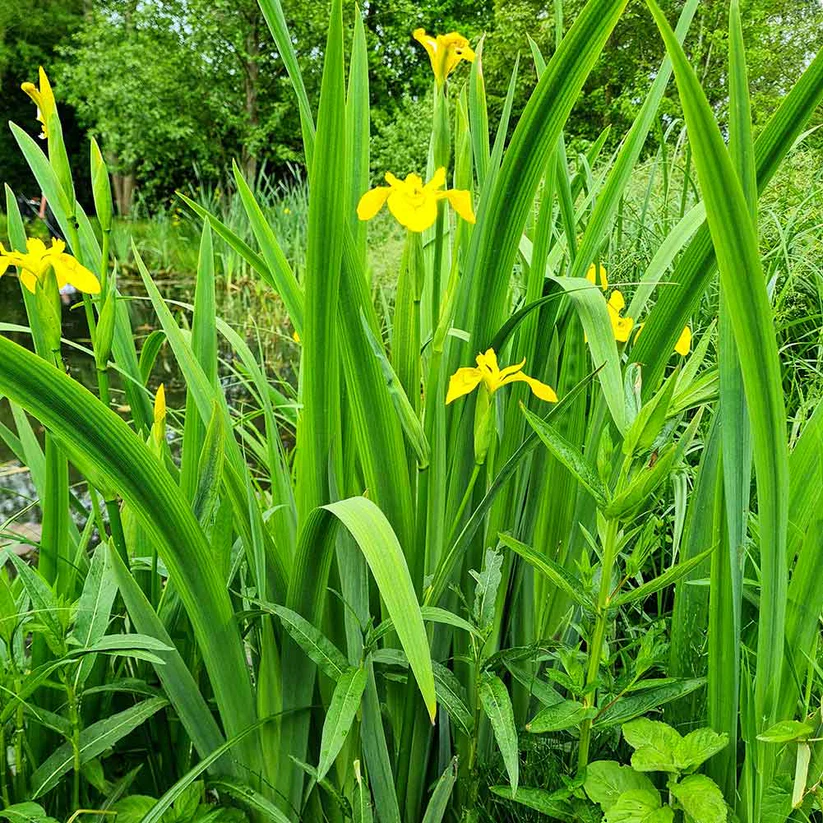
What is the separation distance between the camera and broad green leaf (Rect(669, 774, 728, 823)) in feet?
1.68

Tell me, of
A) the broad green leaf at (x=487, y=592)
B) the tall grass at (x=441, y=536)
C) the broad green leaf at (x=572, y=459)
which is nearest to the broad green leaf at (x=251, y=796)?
the tall grass at (x=441, y=536)

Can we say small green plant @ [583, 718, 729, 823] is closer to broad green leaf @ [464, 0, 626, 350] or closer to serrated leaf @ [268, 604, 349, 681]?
serrated leaf @ [268, 604, 349, 681]

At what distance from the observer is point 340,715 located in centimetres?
52

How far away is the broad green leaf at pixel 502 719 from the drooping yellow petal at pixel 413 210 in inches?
14.2

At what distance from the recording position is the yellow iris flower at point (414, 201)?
0.55 meters

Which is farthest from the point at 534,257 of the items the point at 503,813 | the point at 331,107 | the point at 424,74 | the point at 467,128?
the point at 424,74

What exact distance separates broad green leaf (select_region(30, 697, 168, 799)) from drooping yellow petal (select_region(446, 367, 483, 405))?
37 centimetres

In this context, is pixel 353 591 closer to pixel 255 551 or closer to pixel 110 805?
pixel 255 551

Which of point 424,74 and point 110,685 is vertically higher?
point 424,74

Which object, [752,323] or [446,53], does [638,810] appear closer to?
[752,323]

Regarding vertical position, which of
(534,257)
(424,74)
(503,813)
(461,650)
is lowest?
(503,813)

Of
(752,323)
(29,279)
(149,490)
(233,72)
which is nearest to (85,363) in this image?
(29,279)

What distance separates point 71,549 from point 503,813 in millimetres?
560

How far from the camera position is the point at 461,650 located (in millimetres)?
707
